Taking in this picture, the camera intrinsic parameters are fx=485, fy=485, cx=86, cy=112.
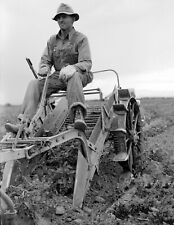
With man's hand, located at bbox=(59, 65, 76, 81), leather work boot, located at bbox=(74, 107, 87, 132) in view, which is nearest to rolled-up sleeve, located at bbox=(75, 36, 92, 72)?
man's hand, located at bbox=(59, 65, 76, 81)

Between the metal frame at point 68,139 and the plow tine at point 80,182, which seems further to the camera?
the plow tine at point 80,182

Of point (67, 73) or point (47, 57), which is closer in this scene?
point (67, 73)

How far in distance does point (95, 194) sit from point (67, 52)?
1993 mm

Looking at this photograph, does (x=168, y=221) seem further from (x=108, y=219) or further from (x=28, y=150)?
(x=28, y=150)

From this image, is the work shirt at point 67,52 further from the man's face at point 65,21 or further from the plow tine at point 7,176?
the plow tine at point 7,176

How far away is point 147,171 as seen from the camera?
26.7ft

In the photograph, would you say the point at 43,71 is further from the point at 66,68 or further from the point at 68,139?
the point at 68,139

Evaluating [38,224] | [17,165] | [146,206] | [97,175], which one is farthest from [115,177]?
[38,224]

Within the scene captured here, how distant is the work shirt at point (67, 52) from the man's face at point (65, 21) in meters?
0.11

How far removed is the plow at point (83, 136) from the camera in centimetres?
534

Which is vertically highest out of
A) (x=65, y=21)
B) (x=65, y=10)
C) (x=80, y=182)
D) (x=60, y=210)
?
(x=65, y=10)

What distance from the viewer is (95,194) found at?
22.0 feet

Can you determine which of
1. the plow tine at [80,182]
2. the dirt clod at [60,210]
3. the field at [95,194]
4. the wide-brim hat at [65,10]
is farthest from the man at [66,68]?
the dirt clod at [60,210]

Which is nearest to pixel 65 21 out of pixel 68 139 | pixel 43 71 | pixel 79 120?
pixel 43 71
